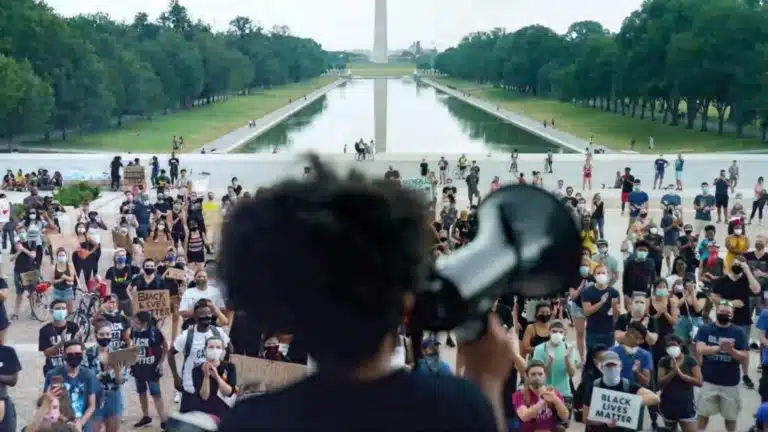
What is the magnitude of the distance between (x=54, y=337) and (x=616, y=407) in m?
5.60

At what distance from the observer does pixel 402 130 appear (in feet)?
243

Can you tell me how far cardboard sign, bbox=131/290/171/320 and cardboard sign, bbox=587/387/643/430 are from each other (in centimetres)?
612

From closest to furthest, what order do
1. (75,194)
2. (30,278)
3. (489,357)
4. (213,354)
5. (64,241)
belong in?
1. (489,357)
2. (213,354)
3. (30,278)
4. (64,241)
5. (75,194)

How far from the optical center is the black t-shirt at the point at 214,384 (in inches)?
331

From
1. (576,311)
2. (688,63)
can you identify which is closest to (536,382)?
(576,311)

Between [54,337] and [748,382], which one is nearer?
[54,337]

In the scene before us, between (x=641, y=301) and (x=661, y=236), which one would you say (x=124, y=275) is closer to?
(x=641, y=301)

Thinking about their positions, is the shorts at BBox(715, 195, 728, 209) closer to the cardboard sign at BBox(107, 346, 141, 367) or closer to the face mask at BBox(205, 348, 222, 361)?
the cardboard sign at BBox(107, 346, 141, 367)

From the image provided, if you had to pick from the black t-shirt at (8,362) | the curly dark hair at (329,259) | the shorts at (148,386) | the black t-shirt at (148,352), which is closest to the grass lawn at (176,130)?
the shorts at (148,386)

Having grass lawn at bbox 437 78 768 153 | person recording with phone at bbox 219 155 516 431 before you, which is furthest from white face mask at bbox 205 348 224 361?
grass lawn at bbox 437 78 768 153

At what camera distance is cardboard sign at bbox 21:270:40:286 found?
15148 mm

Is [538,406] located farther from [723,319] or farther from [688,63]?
[688,63]

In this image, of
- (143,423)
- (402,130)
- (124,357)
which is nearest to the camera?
(124,357)

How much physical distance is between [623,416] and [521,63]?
114 metres
